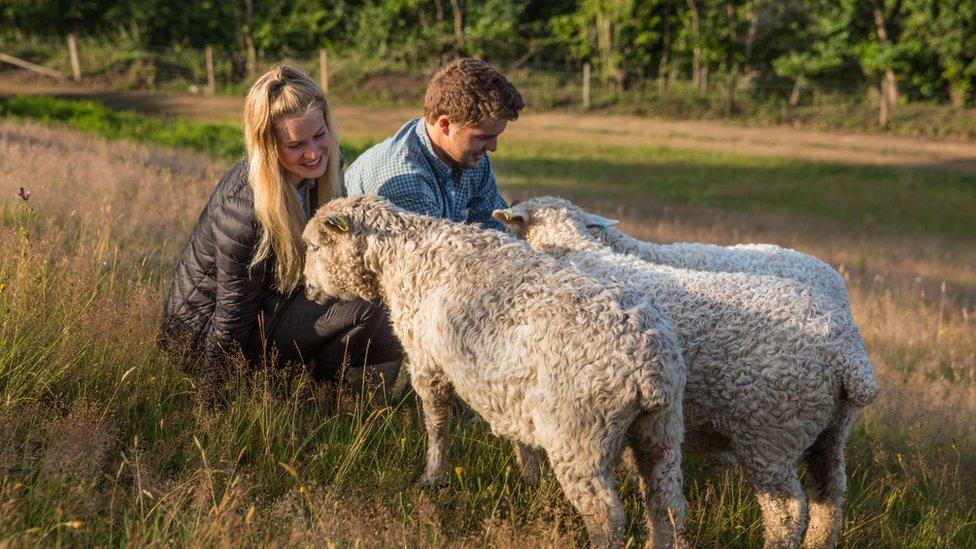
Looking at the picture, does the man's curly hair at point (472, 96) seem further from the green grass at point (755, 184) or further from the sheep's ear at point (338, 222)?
the green grass at point (755, 184)

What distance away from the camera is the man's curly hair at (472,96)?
16.8 feet

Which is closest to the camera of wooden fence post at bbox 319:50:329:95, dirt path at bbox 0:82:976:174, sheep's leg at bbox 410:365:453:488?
sheep's leg at bbox 410:365:453:488

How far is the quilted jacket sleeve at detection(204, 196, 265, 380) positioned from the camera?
15.2ft

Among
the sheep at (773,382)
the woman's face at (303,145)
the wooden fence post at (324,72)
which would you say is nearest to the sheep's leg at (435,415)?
the sheep at (773,382)

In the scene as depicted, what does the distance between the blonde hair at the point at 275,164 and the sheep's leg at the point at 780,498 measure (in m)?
2.65

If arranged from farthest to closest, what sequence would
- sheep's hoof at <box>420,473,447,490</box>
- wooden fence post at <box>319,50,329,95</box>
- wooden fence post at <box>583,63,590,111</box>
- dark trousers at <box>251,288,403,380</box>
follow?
wooden fence post at <box>319,50,329,95</box> < wooden fence post at <box>583,63,590,111</box> < dark trousers at <box>251,288,403,380</box> < sheep's hoof at <box>420,473,447,490</box>

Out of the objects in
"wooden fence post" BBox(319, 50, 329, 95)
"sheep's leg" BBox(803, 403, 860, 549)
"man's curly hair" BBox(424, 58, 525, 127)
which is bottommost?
"sheep's leg" BBox(803, 403, 860, 549)

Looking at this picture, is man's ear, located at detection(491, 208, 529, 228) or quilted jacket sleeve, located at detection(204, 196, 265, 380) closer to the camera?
quilted jacket sleeve, located at detection(204, 196, 265, 380)

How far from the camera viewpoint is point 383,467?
4.37 meters

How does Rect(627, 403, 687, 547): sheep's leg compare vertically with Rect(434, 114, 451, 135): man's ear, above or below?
below

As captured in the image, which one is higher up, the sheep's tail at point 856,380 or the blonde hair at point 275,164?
the blonde hair at point 275,164

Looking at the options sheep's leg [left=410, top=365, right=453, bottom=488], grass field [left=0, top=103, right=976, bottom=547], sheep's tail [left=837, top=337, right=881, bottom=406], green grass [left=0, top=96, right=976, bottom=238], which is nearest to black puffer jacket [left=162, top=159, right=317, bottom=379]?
grass field [left=0, top=103, right=976, bottom=547]

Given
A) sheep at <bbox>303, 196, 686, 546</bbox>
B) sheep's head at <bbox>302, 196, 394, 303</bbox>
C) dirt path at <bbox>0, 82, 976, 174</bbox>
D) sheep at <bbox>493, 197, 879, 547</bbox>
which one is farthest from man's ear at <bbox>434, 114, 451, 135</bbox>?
dirt path at <bbox>0, 82, 976, 174</bbox>

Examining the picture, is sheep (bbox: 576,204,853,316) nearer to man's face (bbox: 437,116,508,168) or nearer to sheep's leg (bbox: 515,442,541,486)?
man's face (bbox: 437,116,508,168)
